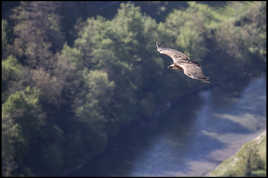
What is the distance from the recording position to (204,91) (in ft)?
281

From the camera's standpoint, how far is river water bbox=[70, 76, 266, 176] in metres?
65.2

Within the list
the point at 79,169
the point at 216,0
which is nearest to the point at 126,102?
the point at 79,169

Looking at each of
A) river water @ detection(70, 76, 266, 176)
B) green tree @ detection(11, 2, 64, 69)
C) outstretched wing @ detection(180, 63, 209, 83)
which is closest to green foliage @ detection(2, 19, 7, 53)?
green tree @ detection(11, 2, 64, 69)

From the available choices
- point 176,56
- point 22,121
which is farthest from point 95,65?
point 176,56

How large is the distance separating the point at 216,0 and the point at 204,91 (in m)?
20.2

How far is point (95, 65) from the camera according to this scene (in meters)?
75.1

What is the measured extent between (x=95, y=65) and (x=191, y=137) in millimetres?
15962

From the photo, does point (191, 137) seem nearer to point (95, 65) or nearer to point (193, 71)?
point (95, 65)

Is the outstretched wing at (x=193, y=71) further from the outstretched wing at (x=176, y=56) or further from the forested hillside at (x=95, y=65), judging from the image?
the forested hillside at (x=95, y=65)

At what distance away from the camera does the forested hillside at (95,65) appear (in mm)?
62344

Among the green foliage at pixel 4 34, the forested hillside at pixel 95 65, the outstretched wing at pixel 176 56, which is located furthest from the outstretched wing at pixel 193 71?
the green foliage at pixel 4 34

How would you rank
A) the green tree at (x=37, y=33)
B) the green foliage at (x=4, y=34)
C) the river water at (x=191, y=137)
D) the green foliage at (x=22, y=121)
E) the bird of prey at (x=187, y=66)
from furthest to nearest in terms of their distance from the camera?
the green tree at (x=37, y=33)
the green foliage at (x=4, y=34)
the river water at (x=191, y=137)
the green foliage at (x=22, y=121)
the bird of prey at (x=187, y=66)

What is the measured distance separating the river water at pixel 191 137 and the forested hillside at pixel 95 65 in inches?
86.3

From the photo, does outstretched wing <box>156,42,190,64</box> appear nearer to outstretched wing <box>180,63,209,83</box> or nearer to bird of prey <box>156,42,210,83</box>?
bird of prey <box>156,42,210,83</box>
